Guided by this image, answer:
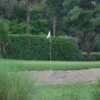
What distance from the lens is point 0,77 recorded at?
4590mm

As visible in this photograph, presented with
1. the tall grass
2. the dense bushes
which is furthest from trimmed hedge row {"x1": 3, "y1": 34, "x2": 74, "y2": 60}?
the tall grass

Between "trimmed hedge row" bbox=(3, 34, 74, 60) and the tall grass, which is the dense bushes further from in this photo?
the tall grass

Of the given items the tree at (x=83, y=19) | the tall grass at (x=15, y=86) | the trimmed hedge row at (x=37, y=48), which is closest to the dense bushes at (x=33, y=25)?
the trimmed hedge row at (x=37, y=48)

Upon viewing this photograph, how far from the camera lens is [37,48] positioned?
2138 centimetres

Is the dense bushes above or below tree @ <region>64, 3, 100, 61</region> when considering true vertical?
below

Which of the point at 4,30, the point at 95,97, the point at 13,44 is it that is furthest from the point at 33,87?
the point at 13,44

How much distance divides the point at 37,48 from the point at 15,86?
17017 millimetres

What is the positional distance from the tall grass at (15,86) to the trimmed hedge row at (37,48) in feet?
→ 51.0

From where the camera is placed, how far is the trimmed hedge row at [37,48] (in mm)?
20766

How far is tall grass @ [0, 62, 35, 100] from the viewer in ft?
14.3

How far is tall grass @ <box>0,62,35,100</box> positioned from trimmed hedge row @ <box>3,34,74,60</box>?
15549 mm

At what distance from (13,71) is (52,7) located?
19678 mm

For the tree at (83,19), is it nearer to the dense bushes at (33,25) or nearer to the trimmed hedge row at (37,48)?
the trimmed hedge row at (37,48)

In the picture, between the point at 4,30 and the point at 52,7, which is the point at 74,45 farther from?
the point at 4,30
